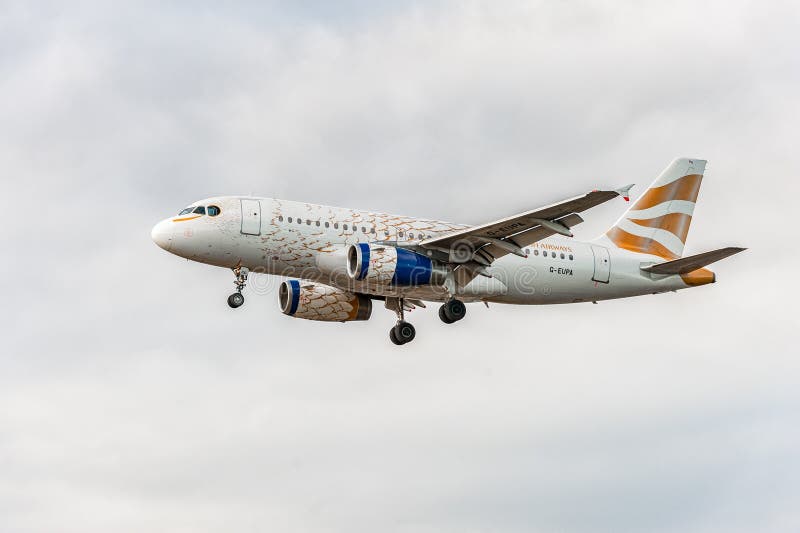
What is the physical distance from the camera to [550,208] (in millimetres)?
39750

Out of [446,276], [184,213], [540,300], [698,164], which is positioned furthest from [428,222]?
[698,164]

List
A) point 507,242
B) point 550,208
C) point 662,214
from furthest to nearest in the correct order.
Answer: point 662,214 < point 507,242 < point 550,208

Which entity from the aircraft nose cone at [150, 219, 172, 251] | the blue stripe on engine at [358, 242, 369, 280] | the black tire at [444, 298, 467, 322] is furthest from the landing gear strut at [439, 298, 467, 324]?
the aircraft nose cone at [150, 219, 172, 251]

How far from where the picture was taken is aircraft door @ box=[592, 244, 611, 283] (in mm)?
47938

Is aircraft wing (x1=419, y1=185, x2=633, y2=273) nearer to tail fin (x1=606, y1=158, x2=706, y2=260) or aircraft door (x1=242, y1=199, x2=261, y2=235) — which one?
aircraft door (x1=242, y1=199, x2=261, y2=235)

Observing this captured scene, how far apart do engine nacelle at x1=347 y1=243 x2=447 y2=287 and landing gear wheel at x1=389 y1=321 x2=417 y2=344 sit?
12.8 ft

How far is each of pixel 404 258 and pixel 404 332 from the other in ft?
16.2

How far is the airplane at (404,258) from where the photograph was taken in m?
43.5

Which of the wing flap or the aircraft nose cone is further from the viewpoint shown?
the aircraft nose cone

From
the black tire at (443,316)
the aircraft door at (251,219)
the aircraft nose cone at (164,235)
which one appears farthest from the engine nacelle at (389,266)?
the aircraft nose cone at (164,235)

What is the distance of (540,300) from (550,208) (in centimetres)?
875

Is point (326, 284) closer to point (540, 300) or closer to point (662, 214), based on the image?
point (540, 300)

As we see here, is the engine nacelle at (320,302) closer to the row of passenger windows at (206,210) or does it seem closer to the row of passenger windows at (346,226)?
the row of passenger windows at (346,226)

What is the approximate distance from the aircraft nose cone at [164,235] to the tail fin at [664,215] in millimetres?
18521
